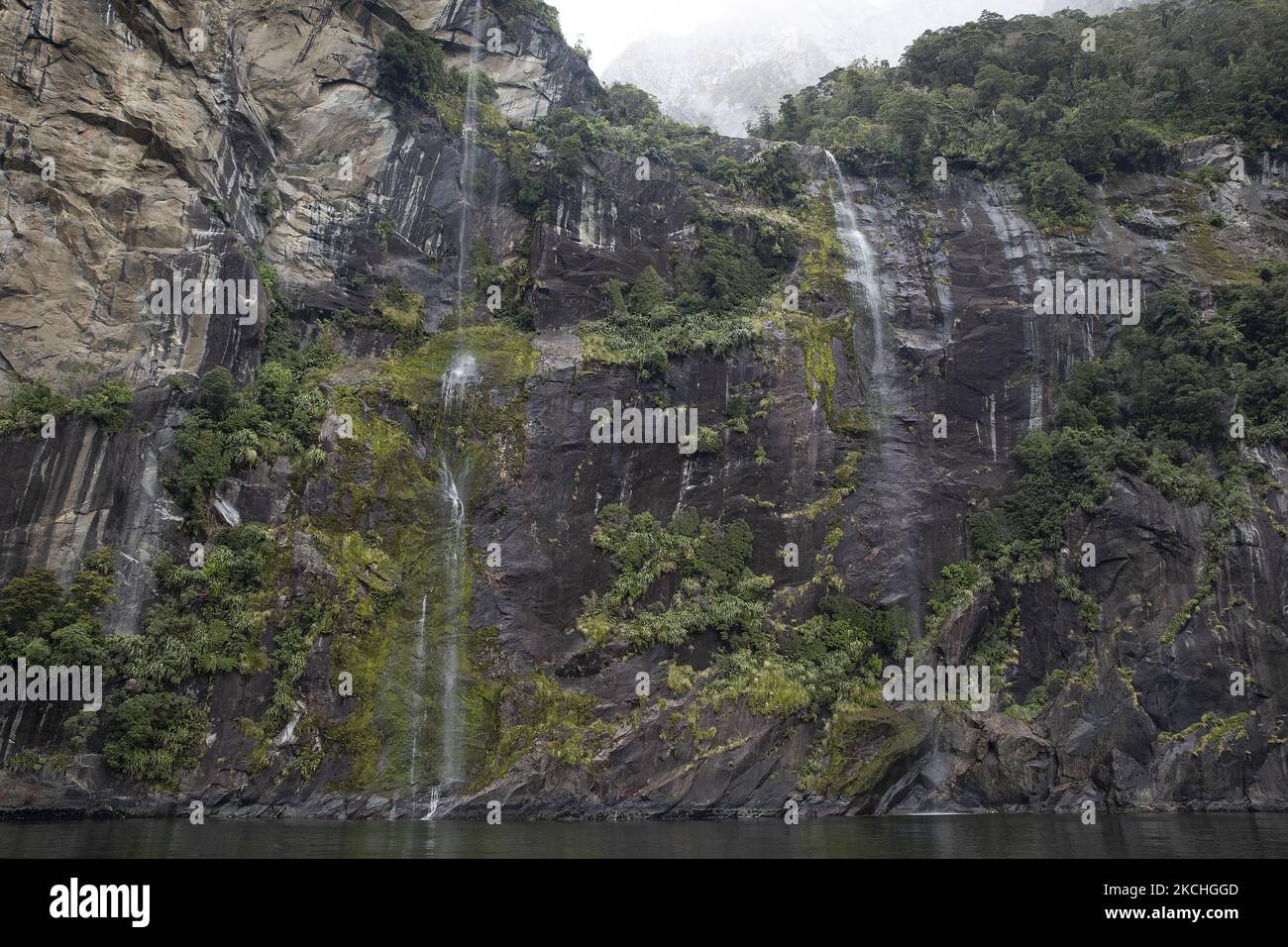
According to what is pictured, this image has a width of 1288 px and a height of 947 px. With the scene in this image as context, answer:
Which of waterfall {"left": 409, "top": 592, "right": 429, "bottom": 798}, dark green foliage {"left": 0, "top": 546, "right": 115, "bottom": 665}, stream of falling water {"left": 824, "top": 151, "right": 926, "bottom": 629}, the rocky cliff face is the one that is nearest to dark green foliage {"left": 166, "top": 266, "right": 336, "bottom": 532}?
the rocky cliff face

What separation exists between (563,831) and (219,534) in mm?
15090

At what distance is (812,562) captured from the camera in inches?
1412

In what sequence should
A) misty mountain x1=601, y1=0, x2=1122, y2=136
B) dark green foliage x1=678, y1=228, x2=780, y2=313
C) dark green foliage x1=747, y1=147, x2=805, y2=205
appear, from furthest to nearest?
misty mountain x1=601, y1=0, x2=1122, y2=136 < dark green foliage x1=747, y1=147, x2=805, y2=205 < dark green foliage x1=678, y1=228, x2=780, y2=313

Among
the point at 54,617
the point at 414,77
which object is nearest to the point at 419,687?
the point at 54,617

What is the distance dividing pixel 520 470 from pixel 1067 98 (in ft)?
123

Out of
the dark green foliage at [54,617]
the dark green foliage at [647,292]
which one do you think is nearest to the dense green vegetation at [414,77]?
the dark green foliage at [647,292]

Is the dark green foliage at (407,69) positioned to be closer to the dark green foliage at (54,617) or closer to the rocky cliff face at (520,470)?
the rocky cliff face at (520,470)

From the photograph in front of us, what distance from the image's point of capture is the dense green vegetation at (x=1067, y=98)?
4659cm

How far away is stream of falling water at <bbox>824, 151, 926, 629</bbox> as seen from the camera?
36.1 metres

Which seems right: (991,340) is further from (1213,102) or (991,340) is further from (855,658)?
(1213,102)

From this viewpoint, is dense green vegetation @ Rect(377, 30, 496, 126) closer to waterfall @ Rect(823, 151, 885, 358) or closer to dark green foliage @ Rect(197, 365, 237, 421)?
dark green foliage @ Rect(197, 365, 237, 421)

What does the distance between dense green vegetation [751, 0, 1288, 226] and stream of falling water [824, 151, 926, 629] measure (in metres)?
6.56

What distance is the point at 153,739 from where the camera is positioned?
26016mm
